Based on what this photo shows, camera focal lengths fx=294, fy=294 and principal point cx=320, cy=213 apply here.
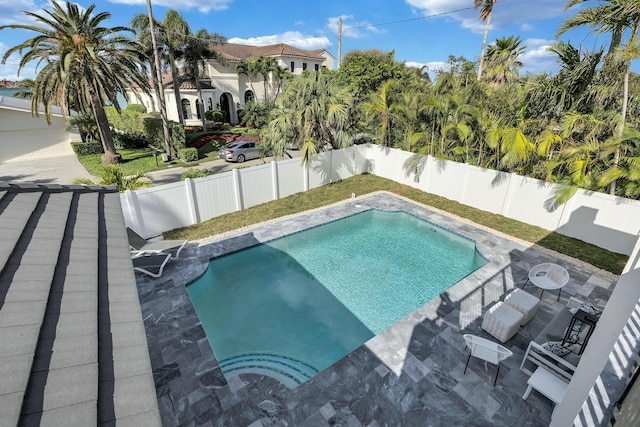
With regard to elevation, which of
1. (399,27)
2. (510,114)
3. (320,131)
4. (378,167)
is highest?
(399,27)

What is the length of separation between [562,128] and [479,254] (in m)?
5.44

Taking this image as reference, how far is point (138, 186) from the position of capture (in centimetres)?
1066

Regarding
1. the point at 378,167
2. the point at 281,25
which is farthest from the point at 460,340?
the point at 281,25

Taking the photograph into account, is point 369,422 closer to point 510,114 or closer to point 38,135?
point 510,114

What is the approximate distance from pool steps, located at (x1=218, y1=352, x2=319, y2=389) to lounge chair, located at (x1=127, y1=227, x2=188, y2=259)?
438 centimetres

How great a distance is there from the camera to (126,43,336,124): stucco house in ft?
120

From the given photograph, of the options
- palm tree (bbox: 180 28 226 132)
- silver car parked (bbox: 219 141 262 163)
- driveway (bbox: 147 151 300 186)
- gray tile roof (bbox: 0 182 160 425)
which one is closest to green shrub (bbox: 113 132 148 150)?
palm tree (bbox: 180 28 226 132)

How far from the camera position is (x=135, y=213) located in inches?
393

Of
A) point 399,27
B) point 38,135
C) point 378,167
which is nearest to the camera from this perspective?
point 378,167

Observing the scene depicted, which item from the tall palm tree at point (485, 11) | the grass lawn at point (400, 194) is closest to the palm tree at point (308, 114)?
the grass lawn at point (400, 194)

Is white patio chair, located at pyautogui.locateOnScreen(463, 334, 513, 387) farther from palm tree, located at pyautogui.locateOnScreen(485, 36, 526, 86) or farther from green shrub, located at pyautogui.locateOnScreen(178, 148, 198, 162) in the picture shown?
palm tree, located at pyautogui.locateOnScreen(485, 36, 526, 86)

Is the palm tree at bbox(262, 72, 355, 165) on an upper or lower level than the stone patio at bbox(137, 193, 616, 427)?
upper

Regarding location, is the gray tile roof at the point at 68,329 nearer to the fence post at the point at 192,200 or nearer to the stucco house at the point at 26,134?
the fence post at the point at 192,200

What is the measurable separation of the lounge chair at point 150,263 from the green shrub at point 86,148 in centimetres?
2181
